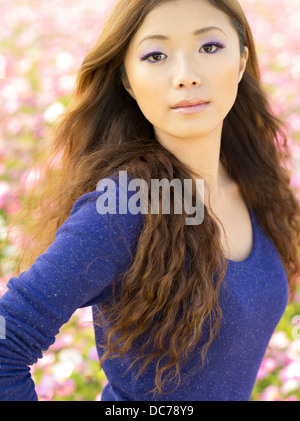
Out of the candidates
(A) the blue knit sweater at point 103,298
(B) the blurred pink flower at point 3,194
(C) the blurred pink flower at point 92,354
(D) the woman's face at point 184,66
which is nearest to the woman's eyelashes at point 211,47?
(D) the woman's face at point 184,66

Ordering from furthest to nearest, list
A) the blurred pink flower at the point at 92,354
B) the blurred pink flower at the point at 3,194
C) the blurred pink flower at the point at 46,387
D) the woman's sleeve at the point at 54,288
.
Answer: the blurred pink flower at the point at 3,194
the blurred pink flower at the point at 92,354
the blurred pink flower at the point at 46,387
the woman's sleeve at the point at 54,288

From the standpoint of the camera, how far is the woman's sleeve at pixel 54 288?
3.35ft

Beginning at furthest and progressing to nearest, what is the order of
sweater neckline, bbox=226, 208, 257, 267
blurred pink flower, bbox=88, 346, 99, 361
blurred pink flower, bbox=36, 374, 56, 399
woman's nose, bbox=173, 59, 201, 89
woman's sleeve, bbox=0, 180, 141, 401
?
blurred pink flower, bbox=88, 346, 99, 361
blurred pink flower, bbox=36, 374, 56, 399
sweater neckline, bbox=226, 208, 257, 267
woman's nose, bbox=173, 59, 201, 89
woman's sleeve, bbox=0, 180, 141, 401

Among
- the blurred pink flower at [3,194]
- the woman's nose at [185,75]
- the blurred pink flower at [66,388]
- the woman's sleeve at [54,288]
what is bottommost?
the woman's sleeve at [54,288]

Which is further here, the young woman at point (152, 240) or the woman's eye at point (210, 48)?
the woman's eye at point (210, 48)

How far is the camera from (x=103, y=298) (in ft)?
3.93

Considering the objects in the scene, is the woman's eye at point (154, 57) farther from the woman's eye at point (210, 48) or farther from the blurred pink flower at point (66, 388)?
the blurred pink flower at point (66, 388)

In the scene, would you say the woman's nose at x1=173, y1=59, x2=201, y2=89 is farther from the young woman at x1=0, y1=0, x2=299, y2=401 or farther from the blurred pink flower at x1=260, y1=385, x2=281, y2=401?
the blurred pink flower at x1=260, y1=385, x2=281, y2=401

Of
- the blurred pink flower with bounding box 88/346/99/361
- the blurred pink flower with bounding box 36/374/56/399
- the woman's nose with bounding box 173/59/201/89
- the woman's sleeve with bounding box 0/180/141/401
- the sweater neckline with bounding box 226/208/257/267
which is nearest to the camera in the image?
the woman's sleeve with bounding box 0/180/141/401

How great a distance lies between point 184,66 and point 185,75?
0.07ft

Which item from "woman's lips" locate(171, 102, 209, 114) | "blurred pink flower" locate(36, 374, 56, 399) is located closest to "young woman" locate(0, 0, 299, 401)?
"woman's lips" locate(171, 102, 209, 114)

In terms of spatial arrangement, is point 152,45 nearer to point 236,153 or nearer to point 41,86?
point 236,153

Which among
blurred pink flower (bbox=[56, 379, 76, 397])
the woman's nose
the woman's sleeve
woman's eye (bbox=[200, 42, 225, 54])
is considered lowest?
the woman's sleeve

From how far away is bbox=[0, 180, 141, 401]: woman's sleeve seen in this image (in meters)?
1.02
